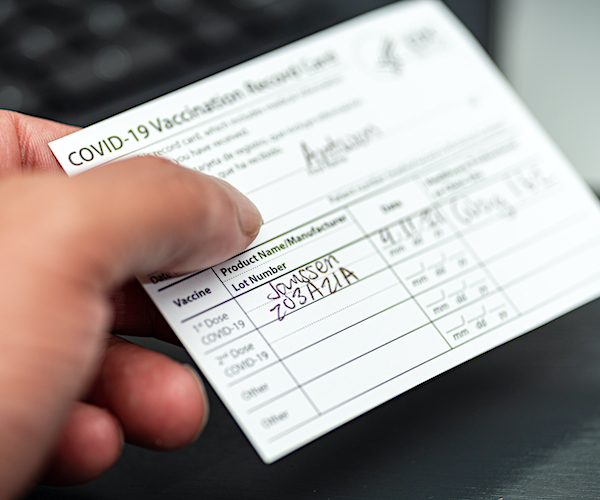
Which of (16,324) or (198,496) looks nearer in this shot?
(16,324)

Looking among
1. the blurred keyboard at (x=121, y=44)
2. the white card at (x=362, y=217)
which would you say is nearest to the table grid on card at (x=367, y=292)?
the white card at (x=362, y=217)

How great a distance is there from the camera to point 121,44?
0.57m

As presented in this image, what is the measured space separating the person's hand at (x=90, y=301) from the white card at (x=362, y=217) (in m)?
0.04

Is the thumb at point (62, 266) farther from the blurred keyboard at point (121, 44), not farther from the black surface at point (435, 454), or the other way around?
the blurred keyboard at point (121, 44)

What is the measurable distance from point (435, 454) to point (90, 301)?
277mm

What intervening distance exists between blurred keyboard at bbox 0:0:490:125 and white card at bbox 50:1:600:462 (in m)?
0.11

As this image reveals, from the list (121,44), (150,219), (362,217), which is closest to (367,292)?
(362,217)

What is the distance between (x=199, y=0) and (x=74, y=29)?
14cm

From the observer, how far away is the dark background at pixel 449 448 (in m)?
0.40

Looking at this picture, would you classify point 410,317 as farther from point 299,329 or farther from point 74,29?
point 74,29

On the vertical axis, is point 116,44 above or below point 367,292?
above

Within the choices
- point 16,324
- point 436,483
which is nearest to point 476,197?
point 436,483

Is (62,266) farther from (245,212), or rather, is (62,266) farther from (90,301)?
(245,212)

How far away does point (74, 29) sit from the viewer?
0.57 meters
